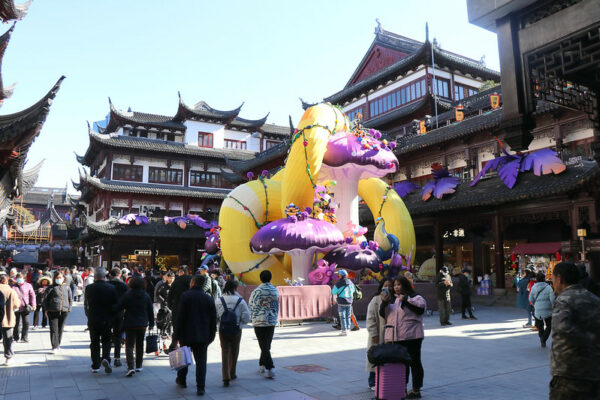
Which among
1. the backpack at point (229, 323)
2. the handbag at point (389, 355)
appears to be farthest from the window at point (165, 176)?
the handbag at point (389, 355)

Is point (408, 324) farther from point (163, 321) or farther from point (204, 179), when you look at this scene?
point (204, 179)

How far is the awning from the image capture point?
17828 mm

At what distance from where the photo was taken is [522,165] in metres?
17.6

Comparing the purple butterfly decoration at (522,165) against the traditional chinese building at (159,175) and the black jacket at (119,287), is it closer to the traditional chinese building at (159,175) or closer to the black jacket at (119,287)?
the black jacket at (119,287)

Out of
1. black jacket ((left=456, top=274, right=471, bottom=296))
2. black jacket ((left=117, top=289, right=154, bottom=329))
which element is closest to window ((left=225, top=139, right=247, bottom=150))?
black jacket ((left=456, top=274, right=471, bottom=296))

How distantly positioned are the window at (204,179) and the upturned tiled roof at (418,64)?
50.0 feet

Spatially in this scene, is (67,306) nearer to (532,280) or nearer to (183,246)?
(532,280)

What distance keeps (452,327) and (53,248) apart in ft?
144

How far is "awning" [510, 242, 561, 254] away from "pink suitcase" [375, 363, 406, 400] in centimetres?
1521

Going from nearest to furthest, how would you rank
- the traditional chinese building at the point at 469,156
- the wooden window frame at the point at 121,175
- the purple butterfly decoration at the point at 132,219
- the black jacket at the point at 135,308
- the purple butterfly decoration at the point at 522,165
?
the black jacket at the point at 135,308 → the traditional chinese building at the point at 469,156 → the purple butterfly decoration at the point at 522,165 → the purple butterfly decoration at the point at 132,219 → the wooden window frame at the point at 121,175

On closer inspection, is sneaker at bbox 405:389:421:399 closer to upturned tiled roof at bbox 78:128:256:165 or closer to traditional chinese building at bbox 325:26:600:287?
traditional chinese building at bbox 325:26:600:287

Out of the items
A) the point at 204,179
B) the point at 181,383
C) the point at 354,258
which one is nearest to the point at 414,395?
the point at 181,383

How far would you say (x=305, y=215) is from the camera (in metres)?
13.6

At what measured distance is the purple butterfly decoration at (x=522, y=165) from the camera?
16438 mm
